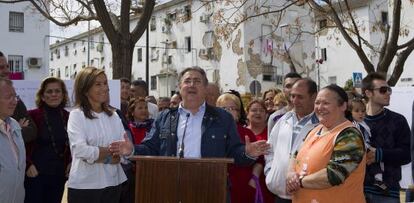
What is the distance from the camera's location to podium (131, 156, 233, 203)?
3.55 metres

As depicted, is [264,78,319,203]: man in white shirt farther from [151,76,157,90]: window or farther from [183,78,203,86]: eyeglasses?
[151,76,157,90]: window

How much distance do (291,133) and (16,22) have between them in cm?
3174

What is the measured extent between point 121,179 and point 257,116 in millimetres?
1857

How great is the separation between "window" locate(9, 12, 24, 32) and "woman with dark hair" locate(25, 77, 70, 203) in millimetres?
29602

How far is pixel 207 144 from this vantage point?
3.96 metres

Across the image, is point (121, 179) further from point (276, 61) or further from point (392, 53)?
point (276, 61)

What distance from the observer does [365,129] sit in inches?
184

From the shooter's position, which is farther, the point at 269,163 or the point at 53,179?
the point at 53,179

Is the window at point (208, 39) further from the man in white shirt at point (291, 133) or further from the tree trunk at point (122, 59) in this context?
the man in white shirt at point (291, 133)

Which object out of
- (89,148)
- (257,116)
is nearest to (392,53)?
(257,116)

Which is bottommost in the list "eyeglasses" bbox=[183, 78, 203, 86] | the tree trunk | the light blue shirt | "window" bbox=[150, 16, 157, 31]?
the light blue shirt

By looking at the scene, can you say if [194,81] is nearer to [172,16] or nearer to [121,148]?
A: [121,148]

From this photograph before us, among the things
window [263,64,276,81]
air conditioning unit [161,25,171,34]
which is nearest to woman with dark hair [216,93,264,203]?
window [263,64,276,81]

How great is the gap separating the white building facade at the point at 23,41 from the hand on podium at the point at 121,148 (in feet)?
98.4
